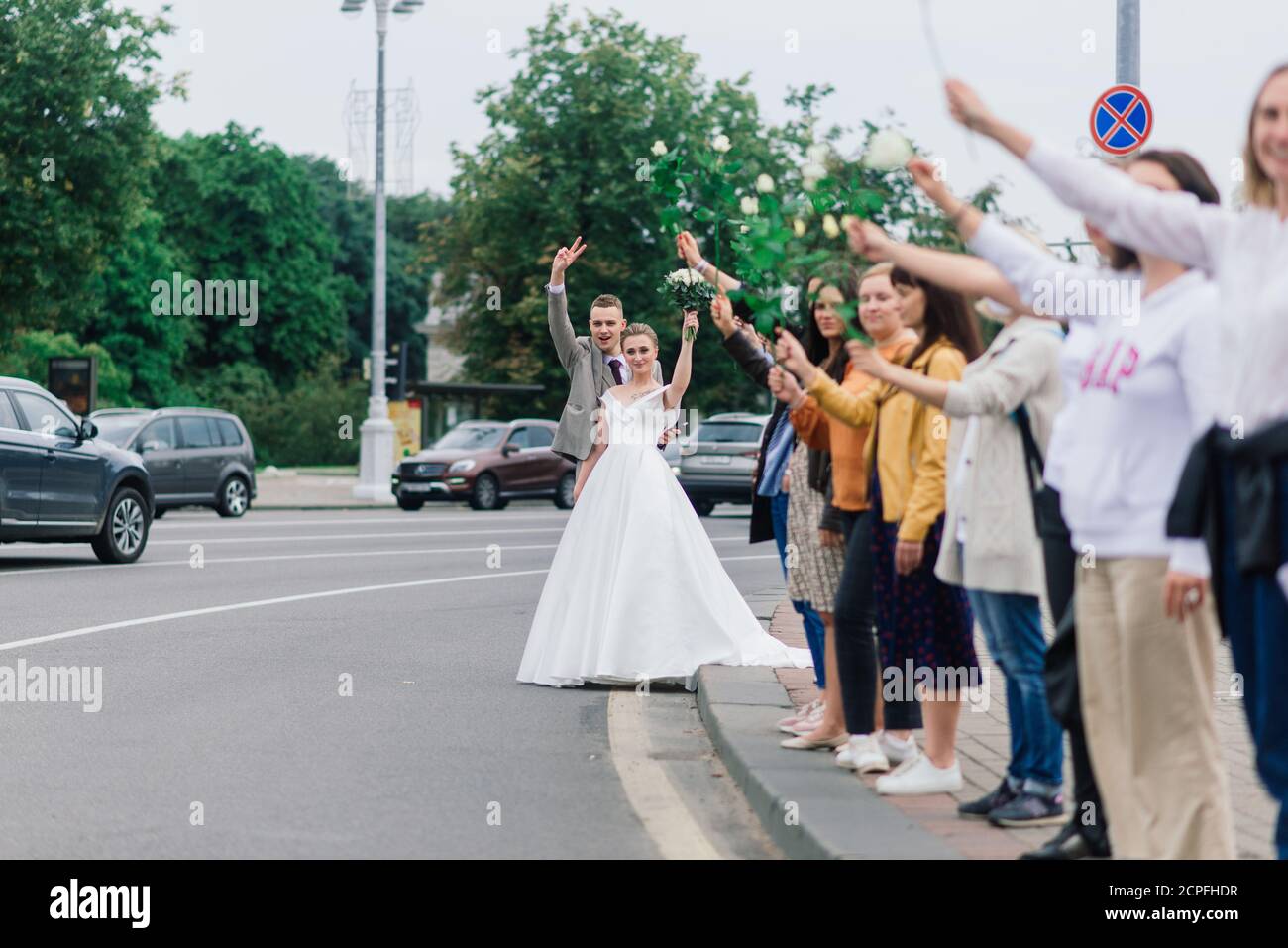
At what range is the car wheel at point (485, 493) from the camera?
3258 centimetres

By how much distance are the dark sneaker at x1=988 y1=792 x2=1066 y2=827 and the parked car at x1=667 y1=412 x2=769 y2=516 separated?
22481 mm

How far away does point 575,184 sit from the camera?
4819 centimetres

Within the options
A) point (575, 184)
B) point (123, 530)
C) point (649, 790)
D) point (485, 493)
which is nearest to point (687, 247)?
point (649, 790)

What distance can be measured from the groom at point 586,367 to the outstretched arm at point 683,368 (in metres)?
0.24

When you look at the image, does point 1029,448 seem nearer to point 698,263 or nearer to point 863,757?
point 863,757

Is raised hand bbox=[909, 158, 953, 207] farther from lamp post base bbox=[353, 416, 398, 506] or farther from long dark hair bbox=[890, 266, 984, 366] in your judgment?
lamp post base bbox=[353, 416, 398, 506]

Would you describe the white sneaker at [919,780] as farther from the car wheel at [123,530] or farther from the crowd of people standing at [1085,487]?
the car wheel at [123,530]

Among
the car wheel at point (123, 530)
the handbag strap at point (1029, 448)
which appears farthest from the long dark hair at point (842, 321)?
the car wheel at point (123, 530)

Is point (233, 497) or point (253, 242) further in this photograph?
point (253, 242)

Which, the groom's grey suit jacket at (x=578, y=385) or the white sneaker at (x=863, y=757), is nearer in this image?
the white sneaker at (x=863, y=757)

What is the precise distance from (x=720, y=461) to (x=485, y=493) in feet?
19.1

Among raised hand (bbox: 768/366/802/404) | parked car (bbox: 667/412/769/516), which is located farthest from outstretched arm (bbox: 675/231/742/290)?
parked car (bbox: 667/412/769/516)

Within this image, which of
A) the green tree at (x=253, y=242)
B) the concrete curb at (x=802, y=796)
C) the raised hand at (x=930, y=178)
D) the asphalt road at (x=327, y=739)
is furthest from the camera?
the green tree at (x=253, y=242)

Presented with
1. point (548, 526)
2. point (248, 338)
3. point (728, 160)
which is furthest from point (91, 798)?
point (248, 338)
